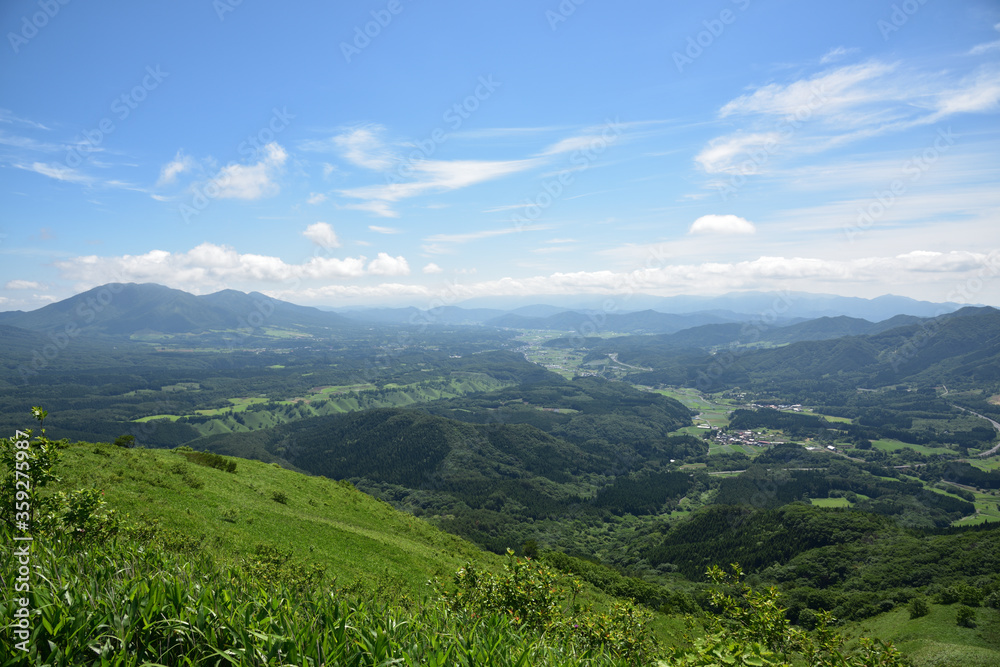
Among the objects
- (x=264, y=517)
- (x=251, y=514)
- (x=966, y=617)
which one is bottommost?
(x=966, y=617)

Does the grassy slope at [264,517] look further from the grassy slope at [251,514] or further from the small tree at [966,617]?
the small tree at [966,617]

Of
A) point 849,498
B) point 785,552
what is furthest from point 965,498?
point 785,552

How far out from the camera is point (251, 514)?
28703 millimetres

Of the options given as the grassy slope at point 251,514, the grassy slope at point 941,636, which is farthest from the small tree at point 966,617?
the grassy slope at point 251,514

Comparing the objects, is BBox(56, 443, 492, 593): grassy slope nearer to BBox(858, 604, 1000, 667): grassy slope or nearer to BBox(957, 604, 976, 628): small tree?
BBox(858, 604, 1000, 667): grassy slope

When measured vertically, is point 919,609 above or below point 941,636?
below

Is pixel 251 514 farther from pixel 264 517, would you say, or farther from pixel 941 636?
pixel 941 636

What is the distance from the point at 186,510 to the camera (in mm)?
25062

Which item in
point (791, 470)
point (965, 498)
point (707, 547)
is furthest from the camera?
point (791, 470)

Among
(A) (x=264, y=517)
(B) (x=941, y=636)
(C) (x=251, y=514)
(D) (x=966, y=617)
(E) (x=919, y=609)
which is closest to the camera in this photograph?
(C) (x=251, y=514)

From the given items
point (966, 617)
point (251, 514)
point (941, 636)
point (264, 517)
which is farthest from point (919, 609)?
point (251, 514)

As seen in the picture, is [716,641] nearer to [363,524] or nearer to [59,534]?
[59,534]

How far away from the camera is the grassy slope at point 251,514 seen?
22969mm

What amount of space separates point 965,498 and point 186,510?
222 m
